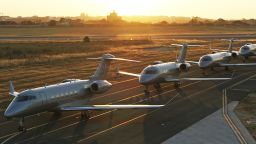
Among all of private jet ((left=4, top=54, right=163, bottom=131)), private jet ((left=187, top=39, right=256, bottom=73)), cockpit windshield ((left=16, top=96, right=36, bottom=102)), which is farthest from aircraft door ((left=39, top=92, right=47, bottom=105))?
private jet ((left=187, top=39, right=256, bottom=73))

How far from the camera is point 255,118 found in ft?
110

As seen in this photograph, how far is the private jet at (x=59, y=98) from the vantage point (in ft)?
96.6

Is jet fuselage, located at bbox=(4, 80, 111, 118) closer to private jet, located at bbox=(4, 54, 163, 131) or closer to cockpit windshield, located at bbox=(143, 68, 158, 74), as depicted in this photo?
private jet, located at bbox=(4, 54, 163, 131)

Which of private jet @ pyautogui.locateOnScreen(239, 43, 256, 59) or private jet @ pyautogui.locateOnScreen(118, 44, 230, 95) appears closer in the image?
private jet @ pyautogui.locateOnScreen(118, 44, 230, 95)

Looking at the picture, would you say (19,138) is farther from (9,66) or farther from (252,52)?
(252,52)

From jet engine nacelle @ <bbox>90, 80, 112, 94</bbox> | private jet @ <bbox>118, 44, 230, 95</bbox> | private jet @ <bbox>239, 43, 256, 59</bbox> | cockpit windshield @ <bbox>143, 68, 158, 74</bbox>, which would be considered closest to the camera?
jet engine nacelle @ <bbox>90, 80, 112, 94</bbox>

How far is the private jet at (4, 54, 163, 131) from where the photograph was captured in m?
29.5

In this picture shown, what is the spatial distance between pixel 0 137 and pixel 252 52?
177 ft

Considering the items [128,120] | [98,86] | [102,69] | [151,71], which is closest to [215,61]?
[151,71]

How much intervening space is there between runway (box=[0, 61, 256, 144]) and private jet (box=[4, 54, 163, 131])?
1234 millimetres

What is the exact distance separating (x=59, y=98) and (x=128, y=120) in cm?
579

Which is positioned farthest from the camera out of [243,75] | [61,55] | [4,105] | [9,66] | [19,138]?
[61,55]

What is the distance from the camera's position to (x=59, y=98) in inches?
1259

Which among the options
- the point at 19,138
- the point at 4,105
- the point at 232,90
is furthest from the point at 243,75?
the point at 19,138
